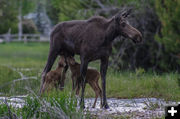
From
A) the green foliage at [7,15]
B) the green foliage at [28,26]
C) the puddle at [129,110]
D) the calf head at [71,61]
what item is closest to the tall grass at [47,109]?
the puddle at [129,110]

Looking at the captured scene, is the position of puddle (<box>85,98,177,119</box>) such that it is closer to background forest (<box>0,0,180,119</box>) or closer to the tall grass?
background forest (<box>0,0,180,119</box>)

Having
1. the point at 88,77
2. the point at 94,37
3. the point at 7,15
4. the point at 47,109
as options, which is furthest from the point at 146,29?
the point at 7,15

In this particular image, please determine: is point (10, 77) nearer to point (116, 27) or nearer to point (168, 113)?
point (116, 27)

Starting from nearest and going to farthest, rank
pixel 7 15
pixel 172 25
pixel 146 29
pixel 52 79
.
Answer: pixel 52 79
pixel 172 25
pixel 146 29
pixel 7 15

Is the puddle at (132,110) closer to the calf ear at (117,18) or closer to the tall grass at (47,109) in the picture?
the tall grass at (47,109)

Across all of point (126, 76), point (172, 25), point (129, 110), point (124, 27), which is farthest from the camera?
point (172, 25)

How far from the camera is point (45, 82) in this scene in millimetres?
8773

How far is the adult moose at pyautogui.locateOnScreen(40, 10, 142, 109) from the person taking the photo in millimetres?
7590

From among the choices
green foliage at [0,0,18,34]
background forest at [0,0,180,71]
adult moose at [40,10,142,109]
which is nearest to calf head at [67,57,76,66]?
adult moose at [40,10,142,109]

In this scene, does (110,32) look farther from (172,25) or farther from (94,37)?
(172,25)

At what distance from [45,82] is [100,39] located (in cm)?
188

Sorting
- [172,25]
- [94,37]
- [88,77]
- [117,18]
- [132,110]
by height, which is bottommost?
[132,110]

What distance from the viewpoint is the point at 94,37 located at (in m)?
7.67

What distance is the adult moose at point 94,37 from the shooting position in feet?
24.9
